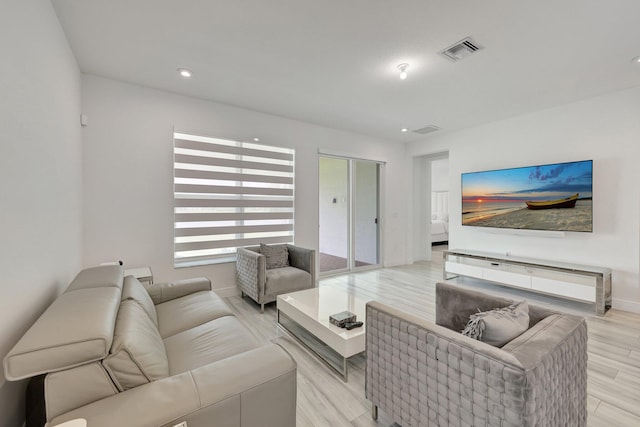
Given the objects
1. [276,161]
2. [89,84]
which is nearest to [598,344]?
[276,161]

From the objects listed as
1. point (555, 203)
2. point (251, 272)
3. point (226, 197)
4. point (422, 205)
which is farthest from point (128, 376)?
point (422, 205)

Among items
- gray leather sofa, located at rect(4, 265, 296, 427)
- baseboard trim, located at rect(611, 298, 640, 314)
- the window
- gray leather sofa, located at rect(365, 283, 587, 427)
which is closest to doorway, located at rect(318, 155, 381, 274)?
the window

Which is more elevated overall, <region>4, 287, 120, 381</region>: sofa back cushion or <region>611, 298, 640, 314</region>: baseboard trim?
<region>4, 287, 120, 381</region>: sofa back cushion

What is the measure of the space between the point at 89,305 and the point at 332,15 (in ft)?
7.74

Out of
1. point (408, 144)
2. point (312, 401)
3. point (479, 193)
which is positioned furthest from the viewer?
point (408, 144)

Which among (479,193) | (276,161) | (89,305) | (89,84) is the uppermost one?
(89,84)

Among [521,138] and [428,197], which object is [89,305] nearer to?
[521,138]

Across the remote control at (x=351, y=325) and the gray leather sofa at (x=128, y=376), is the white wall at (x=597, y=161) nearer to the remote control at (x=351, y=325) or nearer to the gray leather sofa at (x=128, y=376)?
the remote control at (x=351, y=325)

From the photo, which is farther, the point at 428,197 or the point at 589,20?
the point at 428,197

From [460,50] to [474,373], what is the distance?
259 centimetres

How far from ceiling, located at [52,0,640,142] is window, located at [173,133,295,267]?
71 centimetres

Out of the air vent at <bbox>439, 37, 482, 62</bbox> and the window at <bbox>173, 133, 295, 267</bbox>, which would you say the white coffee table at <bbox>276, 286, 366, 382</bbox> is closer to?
the window at <bbox>173, 133, 295, 267</bbox>

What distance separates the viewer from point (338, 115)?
4172 millimetres

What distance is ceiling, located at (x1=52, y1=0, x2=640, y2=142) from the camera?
1961 millimetres
